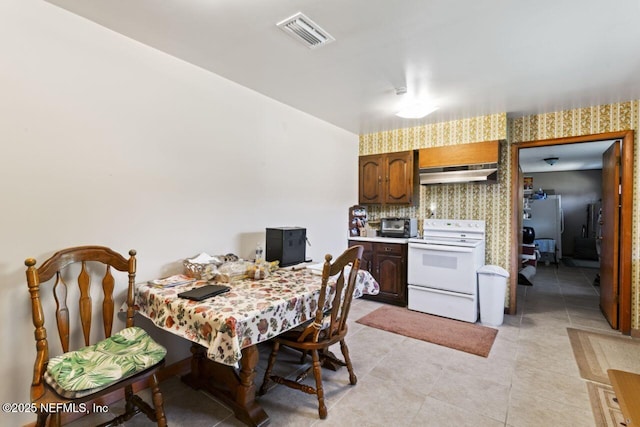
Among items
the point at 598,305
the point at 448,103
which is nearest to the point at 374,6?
the point at 448,103

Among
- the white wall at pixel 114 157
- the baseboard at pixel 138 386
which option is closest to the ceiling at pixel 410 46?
the white wall at pixel 114 157

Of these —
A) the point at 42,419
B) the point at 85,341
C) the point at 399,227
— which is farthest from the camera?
the point at 399,227

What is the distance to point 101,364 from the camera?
1.49 m

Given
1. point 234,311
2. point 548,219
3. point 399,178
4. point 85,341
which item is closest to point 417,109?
point 399,178

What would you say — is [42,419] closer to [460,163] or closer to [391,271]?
[391,271]

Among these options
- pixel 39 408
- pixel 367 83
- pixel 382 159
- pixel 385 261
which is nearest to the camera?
pixel 39 408

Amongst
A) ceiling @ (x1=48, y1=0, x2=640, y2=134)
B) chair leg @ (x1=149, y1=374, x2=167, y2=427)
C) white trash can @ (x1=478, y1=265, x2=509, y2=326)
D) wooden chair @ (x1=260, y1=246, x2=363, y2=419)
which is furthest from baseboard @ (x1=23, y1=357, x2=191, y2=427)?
white trash can @ (x1=478, y1=265, x2=509, y2=326)

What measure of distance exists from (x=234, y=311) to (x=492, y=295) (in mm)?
3021

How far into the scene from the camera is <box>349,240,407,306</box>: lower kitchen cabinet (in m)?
4.05

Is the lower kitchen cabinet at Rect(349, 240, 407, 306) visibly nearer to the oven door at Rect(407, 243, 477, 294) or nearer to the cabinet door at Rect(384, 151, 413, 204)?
the oven door at Rect(407, 243, 477, 294)

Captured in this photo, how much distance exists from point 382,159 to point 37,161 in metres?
3.81

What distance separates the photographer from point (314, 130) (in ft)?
12.6

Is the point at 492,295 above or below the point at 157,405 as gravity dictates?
above

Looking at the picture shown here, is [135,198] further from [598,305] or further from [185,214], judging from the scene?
[598,305]
